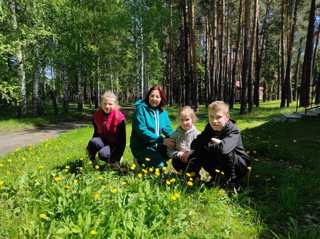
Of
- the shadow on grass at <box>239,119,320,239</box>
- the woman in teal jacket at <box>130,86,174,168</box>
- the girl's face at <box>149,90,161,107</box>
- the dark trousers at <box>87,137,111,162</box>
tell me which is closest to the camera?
the shadow on grass at <box>239,119,320,239</box>

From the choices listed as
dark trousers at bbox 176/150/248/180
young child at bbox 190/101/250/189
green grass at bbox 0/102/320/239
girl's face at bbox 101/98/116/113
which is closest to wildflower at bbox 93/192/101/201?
green grass at bbox 0/102/320/239

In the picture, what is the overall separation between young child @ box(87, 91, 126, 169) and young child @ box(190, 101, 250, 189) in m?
1.69

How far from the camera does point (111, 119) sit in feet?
22.0

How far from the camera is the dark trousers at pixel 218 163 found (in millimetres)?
5180

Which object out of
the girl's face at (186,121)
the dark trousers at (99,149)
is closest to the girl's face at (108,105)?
the dark trousers at (99,149)

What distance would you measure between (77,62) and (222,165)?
1067 inches

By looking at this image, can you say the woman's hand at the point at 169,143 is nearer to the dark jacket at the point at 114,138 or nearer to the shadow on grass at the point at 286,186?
the dark jacket at the point at 114,138

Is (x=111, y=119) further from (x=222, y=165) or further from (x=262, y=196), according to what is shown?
(x=262, y=196)

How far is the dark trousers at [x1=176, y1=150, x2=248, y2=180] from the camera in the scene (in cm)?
518

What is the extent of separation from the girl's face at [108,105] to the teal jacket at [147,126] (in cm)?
60

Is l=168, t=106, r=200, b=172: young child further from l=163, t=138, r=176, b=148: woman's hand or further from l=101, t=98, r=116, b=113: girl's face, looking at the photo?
l=101, t=98, r=116, b=113: girl's face

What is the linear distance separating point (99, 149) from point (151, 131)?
39.9 inches

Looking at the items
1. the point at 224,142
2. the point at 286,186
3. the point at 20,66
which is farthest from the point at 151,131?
the point at 20,66

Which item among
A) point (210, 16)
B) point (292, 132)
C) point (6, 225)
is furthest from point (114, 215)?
point (210, 16)
